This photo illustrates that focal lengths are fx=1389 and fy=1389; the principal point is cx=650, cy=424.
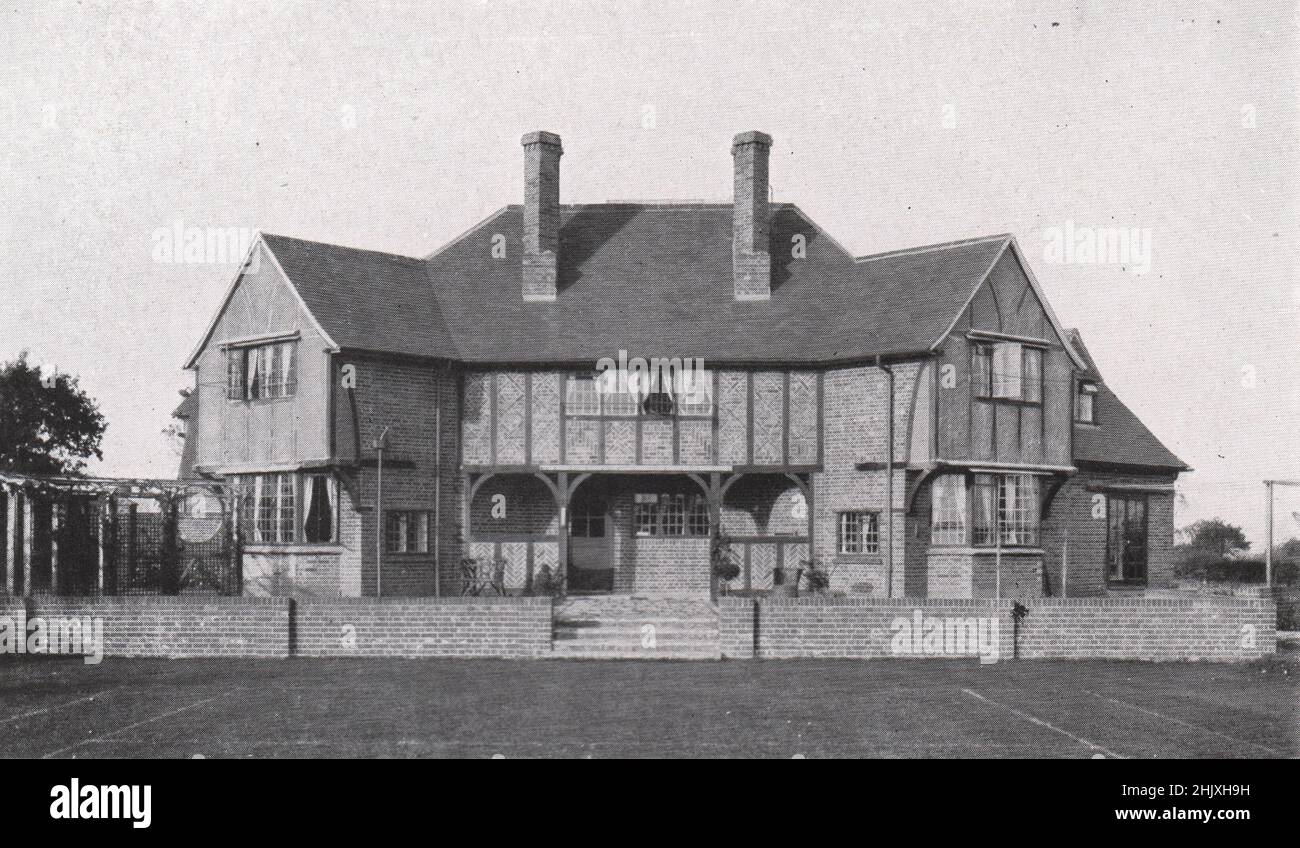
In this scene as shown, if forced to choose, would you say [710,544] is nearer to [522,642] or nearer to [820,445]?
[820,445]

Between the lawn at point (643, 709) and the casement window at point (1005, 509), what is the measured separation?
629 cm

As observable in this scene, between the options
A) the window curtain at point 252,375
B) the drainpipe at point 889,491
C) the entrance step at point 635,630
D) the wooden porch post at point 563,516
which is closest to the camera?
the entrance step at point 635,630

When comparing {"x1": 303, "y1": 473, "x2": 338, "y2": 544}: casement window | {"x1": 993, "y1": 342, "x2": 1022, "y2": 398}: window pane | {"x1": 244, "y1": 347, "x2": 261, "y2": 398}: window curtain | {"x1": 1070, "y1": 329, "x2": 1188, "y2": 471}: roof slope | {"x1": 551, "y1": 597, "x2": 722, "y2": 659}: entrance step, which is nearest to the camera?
{"x1": 551, "y1": 597, "x2": 722, "y2": 659}: entrance step

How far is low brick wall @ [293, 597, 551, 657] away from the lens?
64.8 ft

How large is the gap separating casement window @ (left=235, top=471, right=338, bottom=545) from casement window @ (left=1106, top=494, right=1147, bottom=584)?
17.1 meters

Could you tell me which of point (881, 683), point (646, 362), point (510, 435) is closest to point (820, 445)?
point (646, 362)

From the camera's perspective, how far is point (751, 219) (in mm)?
28859

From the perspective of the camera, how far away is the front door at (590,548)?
2797 cm

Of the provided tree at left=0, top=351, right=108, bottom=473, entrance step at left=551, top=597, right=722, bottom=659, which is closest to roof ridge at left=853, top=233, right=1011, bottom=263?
entrance step at left=551, top=597, right=722, bottom=659

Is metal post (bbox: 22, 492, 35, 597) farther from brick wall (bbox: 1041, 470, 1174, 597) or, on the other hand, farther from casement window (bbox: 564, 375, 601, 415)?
brick wall (bbox: 1041, 470, 1174, 597)

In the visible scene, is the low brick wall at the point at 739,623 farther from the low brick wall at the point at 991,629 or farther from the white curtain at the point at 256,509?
the white curtain at the point at 256,509

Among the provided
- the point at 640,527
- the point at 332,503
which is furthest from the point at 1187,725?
the point at 332,503

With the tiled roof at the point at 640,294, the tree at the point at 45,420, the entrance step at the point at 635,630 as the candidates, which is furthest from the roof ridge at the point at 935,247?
the tree at the point at 45,420

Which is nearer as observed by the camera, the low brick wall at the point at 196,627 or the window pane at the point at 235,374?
the low brick wall at the point at 196,627
